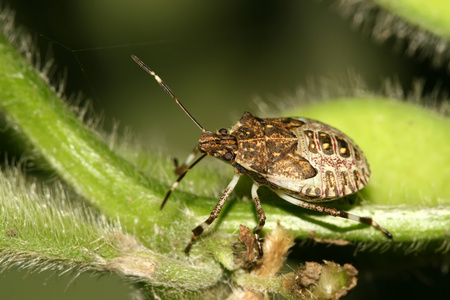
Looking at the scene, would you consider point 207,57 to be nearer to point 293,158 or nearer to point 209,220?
point 293,158

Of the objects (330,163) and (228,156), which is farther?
(228,156)

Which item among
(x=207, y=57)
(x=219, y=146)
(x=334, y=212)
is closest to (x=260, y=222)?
(x=334, y=212)

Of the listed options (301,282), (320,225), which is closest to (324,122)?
(320,225)

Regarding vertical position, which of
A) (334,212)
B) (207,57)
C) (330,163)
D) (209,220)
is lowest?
(209,220)

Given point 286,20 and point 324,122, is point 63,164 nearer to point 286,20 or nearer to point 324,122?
point 324,122

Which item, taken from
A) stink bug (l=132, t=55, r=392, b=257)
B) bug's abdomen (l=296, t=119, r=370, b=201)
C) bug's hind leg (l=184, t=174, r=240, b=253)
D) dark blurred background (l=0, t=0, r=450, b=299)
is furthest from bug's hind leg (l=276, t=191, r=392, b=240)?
dark blurred background (l=0, t=0, r=450, b=299)

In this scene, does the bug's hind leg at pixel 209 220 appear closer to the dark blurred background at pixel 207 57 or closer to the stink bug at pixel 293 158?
the stink bug at pixel 293 158

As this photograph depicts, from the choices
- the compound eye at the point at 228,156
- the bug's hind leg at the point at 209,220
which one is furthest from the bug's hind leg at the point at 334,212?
the compound eye at the point at 228,156
